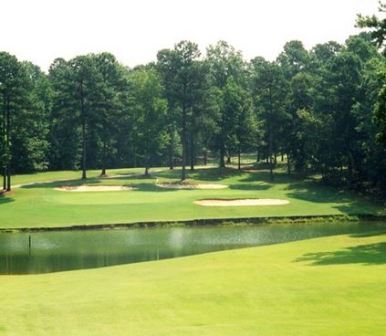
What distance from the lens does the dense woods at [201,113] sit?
67000 mm

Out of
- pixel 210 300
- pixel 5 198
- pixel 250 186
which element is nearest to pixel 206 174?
pixel 250 186

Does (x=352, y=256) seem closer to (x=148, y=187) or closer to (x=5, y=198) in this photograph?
(x=5, y=198)

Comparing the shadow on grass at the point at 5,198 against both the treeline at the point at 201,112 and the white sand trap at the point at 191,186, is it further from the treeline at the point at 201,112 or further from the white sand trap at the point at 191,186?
the white sand trap at the point at 191,186

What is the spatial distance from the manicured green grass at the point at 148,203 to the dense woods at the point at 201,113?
15.8 ft

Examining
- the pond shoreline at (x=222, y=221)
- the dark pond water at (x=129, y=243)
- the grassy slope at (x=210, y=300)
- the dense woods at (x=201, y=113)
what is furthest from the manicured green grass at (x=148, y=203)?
the grassy slope at (x=210, y=300)

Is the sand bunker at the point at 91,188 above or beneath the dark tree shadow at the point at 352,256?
above

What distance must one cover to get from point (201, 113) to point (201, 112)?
0.18 m

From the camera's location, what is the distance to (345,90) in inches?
2874

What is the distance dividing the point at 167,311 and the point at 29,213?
38.1 metres

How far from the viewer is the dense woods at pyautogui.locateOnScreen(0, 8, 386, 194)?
6700cm

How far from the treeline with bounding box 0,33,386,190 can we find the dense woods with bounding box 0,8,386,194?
0.46 feet

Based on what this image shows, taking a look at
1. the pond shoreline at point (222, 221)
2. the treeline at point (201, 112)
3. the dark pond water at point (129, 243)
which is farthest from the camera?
the treeline at point (201, 112)

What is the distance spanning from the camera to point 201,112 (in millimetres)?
84875

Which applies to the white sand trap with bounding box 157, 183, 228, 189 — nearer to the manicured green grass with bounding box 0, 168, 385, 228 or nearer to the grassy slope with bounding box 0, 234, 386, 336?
the manicured green grass with bounding box 0, 168, 385, 228
